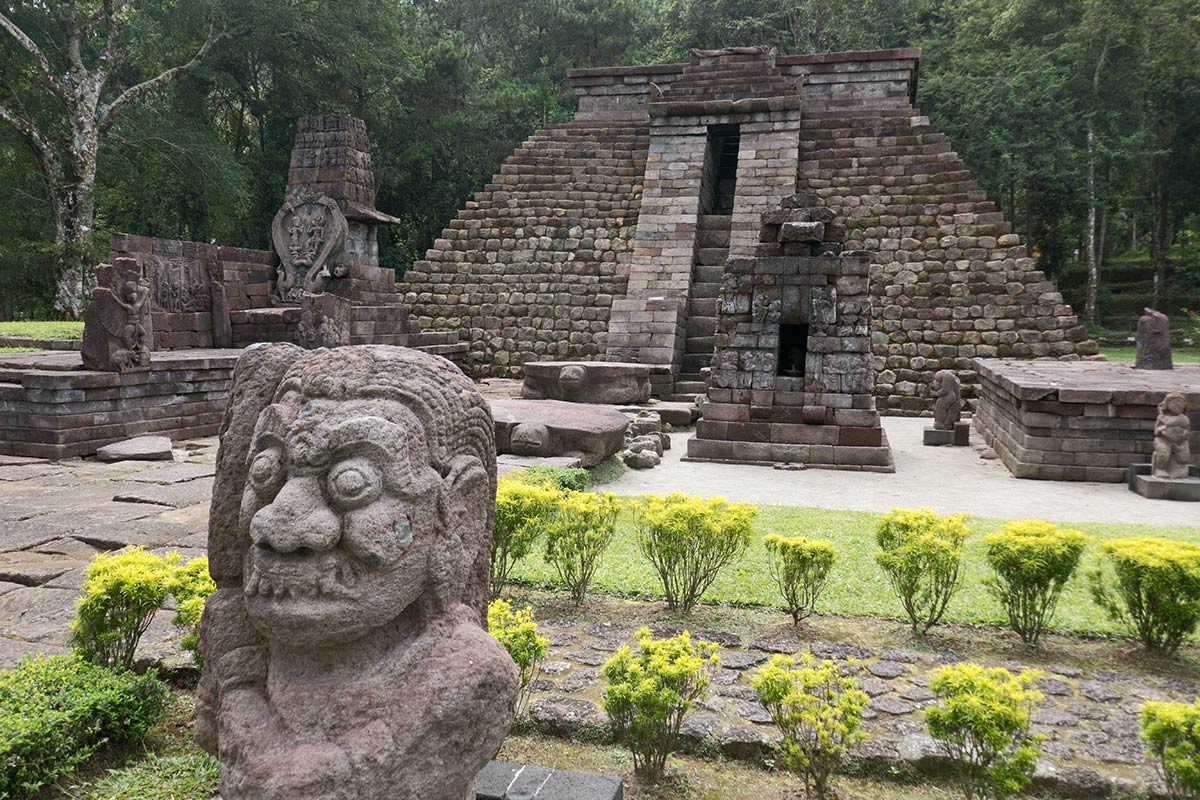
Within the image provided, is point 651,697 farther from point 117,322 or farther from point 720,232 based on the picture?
point 720,232

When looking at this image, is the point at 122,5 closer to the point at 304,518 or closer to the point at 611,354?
the point at 611,354

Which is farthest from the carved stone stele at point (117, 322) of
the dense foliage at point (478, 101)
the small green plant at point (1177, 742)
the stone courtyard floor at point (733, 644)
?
the dense foliage at point (478, 101)

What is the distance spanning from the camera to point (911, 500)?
8.16 m

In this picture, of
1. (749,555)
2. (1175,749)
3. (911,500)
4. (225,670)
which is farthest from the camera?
(911,500)

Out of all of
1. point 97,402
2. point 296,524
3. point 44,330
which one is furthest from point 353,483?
point 44,330

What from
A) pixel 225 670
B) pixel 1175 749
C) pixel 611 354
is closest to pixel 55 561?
pixel 225 670

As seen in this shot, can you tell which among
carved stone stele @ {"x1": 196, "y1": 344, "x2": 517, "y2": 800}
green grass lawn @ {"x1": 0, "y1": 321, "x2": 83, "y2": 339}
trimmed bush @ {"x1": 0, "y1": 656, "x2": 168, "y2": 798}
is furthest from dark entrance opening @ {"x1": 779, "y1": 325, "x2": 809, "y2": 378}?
green grass lawn @ {"x1": 0, "y1": 321, "x2": 83, "y2": 339}

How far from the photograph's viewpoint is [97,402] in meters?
9.02

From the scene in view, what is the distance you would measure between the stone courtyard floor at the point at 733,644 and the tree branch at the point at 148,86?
16.3 meters

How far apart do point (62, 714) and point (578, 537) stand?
2819mm

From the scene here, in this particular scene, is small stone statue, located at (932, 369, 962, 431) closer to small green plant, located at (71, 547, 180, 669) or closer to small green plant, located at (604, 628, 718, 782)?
small green plant, located at (604, 628, 718, 782)

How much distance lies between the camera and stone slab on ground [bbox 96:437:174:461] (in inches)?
340

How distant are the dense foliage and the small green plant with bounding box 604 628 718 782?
840 inches

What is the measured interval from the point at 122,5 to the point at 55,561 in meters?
22.6
